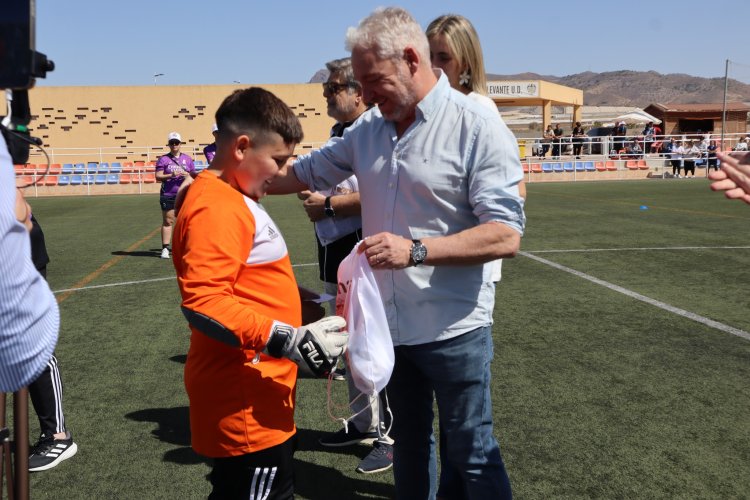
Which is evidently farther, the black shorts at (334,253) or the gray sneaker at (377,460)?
the black shorts at (334,253)

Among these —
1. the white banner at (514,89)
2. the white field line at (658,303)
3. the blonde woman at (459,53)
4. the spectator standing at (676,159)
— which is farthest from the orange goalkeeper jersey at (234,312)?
the white banner at (514,89)

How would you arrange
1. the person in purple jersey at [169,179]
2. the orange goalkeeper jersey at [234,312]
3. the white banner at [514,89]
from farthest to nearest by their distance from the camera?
the white banner at [514,89], the person in purple jersey at [169,179], the orange goalkeeper jersey at [234,312]

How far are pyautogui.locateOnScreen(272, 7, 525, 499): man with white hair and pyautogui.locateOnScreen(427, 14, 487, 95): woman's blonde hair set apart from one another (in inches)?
25.0

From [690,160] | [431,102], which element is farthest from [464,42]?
[690,160]

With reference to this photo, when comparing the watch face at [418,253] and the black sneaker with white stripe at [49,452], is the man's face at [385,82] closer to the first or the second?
the watch face at [418,253]

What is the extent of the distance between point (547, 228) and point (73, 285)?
831 cm

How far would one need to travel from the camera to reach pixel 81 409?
4.90 m

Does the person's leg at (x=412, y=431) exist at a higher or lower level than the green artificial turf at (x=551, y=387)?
higher

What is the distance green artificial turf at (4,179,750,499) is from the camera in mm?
3783

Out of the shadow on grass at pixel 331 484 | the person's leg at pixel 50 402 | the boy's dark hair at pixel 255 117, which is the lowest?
the shadow on grass at pixel 331 484

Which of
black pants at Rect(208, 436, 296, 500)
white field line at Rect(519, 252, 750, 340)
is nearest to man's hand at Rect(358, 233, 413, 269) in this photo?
black pants at Rect(208, 436, 296, 500)

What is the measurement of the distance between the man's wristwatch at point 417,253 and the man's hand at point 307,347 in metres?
0.38

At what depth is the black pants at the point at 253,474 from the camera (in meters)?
2.52

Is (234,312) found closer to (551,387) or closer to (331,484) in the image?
(331,484)
